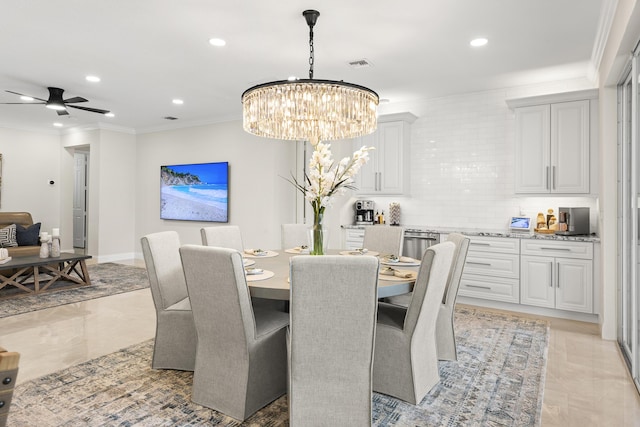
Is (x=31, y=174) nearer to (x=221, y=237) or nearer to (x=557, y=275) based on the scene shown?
(x=221, y=237)

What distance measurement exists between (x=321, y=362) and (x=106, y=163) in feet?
23.0

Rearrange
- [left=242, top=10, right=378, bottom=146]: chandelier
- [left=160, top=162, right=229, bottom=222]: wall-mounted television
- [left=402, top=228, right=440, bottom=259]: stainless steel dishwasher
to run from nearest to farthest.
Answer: [left=242, top=10, right=378, bottom=146]: chandelier, [left=402, top=228, right=440, bottom=259]: stainless steel dishwasher, [left=160, top=162, right=229, bottom=222]: wall-mounted television

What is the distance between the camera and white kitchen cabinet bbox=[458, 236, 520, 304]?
4297 mm

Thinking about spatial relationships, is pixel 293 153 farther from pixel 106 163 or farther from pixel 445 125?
pixel 106 163

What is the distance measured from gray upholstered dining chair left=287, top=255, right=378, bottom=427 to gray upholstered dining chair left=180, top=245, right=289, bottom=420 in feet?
0.93

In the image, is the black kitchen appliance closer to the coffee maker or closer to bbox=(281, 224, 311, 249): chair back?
the coffee maker

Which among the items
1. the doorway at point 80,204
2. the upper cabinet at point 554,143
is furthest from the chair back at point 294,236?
the doorway at point 80,204

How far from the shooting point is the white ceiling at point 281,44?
2.95m

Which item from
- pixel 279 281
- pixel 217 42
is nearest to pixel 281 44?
pixel 217 42

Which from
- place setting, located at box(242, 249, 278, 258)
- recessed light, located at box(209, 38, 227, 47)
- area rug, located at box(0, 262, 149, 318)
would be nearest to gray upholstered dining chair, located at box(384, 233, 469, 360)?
place setting, located at box(242, 249, 278, 258)

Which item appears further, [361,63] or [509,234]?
[509,234]

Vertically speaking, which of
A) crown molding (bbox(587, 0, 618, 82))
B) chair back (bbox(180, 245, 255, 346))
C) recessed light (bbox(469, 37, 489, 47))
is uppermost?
recessed light (bbox(469, 37, 489, 47))

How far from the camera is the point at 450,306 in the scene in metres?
2.89

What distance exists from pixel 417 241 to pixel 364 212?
1.00m
